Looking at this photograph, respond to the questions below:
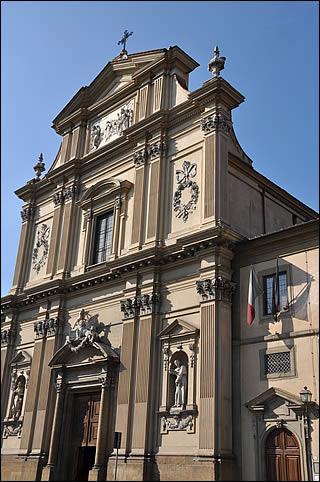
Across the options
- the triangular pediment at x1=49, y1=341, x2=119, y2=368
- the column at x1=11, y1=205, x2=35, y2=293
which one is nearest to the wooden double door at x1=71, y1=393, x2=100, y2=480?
the triangular pediment at x1=49, y1=341, x2=119, y2=368

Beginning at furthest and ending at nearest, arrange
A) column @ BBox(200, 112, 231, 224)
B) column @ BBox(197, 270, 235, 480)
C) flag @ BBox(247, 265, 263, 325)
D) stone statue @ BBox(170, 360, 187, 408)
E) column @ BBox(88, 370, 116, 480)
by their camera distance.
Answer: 1. column @ BBox(200, 112, 231, 224)
2. column @ BBox(88, 370, 116, 480)
3. stone statue @ BBox(170, 360, 187, 408)
4. flag @ BBox(247, 265, 263, 325)
5. column @ BBox(197, 270, 235, 480)

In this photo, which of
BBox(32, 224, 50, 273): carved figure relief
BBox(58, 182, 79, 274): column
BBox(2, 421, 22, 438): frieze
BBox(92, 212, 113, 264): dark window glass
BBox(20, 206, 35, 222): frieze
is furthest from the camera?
BBox(20, 206, 35, 222): frieze

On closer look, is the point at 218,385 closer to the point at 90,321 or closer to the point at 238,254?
the point at 238,254

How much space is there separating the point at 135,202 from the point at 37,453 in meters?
11.7

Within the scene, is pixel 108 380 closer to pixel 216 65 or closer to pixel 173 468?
pixel 173 468

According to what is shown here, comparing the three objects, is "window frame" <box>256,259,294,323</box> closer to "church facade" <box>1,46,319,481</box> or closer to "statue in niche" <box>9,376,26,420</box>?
"church facade" <box>1,46,319,481</box>

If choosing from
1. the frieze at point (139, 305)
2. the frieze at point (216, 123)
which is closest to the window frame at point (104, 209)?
the frieze at point (139, 305)

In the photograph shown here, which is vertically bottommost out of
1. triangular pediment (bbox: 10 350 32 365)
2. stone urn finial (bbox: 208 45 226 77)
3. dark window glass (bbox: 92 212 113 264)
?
triangular pediment (bbox: 10 350 32 365)

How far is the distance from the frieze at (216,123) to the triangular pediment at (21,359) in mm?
14084

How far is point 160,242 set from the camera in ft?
72.3

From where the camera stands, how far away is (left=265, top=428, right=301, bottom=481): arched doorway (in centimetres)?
1589

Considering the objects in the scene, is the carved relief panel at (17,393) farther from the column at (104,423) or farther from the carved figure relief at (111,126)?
the carved figure relief at (111,126)

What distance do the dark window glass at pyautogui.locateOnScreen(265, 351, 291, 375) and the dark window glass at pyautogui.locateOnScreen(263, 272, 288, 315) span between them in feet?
4.83

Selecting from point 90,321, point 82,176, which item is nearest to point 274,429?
point 90,321
